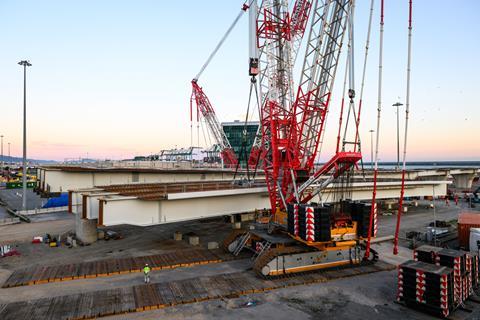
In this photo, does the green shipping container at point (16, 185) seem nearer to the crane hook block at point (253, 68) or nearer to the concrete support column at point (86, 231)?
the concrete support column at point (86, 231)

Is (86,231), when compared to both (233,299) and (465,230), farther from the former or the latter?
(465,230)

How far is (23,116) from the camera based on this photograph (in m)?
44.9

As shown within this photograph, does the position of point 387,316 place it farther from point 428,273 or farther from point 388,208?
point 388,208

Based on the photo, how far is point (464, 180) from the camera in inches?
3723

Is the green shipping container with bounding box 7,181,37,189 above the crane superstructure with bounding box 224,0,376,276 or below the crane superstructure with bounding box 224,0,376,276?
below

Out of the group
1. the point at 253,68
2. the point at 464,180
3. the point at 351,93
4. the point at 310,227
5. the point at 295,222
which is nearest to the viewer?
the point at 310,227

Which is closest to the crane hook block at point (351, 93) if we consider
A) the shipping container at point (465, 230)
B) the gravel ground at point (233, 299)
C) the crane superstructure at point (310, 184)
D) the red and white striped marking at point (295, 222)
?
the crane superstructure at point (310, 184)

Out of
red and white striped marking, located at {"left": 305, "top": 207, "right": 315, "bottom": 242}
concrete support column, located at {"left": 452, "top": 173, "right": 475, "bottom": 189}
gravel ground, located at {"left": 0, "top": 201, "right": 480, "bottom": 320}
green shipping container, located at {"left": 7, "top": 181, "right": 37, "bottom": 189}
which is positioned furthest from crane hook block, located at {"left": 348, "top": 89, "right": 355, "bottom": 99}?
green shipping container, located at {"left": 7, "top": 181, "right": 37, "bottom": 189}

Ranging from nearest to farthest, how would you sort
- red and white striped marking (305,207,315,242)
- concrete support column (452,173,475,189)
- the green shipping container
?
red and white striped marking (305,207,315,242), the green shipping container, concrete support column (452,173,475,189)

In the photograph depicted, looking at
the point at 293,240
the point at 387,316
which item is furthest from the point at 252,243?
the point at 387,316

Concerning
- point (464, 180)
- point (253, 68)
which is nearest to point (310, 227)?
point (253, 68)

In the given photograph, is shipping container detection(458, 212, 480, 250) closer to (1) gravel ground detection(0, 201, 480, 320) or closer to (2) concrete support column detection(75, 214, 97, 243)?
(1) gravel ground detection(0, 201, 480, 320)

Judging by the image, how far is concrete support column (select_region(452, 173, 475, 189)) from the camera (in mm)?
Result: 93406

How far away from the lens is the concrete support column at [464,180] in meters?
93.4
